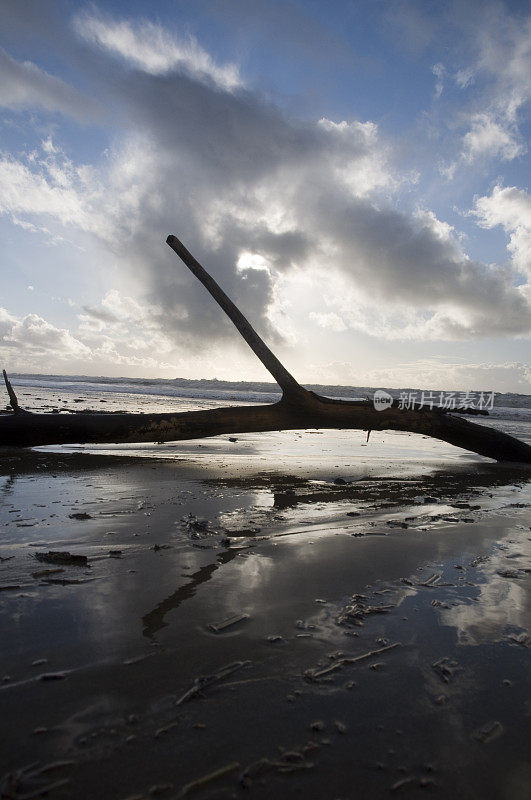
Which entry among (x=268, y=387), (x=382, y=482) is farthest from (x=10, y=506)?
(x=268, y=387)

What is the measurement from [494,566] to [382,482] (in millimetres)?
2393

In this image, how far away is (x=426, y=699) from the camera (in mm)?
1209

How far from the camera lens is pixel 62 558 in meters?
2.08

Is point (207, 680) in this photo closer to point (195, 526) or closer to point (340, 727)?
point (340, 727)

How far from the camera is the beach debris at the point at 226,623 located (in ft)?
4.97

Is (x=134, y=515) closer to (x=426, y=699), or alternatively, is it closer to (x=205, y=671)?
(x=205, y=671)

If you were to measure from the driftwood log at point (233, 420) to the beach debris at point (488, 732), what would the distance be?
12.6ft

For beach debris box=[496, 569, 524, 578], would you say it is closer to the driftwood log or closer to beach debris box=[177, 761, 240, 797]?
beach debris box=[177, 761, 240, 797]

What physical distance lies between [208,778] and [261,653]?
0.48m

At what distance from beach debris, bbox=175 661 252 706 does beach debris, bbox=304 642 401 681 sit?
0.61 feet

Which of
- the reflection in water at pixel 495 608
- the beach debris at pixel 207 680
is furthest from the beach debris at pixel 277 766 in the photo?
the reflection in water at pixel 495 608

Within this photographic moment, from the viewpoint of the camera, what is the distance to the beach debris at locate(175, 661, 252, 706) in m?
1.16

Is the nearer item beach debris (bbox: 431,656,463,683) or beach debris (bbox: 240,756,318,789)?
beach debris (bbox: 240,756,318,789)

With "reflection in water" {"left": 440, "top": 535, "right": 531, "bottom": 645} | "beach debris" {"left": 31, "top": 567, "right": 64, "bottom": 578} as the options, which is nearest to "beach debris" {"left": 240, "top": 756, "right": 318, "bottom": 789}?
"reflection in water" {"left": 440, "top": 535, "right": 531, "bottom": 645}
